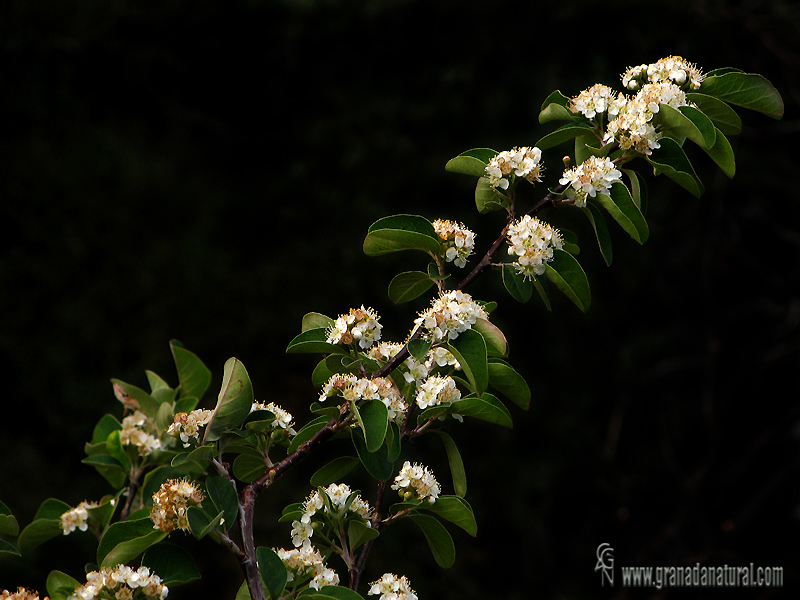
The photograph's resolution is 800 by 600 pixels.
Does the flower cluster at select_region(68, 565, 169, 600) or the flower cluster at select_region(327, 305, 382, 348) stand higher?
the flower cluster at select_region(327, 305, 382, 348)

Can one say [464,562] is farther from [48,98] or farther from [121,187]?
[48,98]

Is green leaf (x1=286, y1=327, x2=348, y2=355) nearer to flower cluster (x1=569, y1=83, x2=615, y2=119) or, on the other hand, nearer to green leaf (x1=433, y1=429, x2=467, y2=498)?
green leaf (x1=433, y1=429, x2=467, y2=498)

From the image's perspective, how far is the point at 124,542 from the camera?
2.07 ft

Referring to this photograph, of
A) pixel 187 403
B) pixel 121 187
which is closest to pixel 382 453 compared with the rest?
pixel 187 403

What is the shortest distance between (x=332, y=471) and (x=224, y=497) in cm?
16

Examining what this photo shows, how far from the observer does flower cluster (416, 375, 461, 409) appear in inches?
25.9

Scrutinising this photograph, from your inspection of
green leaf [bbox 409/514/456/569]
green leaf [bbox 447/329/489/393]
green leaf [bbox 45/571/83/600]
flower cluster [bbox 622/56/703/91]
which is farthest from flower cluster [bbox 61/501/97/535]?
flower cluster [bbox 622/56/703/91]

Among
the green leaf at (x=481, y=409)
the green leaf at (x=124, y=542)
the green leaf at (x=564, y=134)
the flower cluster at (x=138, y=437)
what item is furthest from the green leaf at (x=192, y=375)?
the green leaf at (x=564, y=134)

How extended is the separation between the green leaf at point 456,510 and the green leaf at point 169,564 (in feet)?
0.73

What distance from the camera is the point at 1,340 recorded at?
2.28 m

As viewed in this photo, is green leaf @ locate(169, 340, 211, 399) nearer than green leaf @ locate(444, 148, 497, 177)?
No

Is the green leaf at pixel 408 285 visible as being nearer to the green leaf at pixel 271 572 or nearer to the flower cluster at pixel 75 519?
the green leaf at pixel 271 572

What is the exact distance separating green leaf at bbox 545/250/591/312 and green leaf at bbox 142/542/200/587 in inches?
15.6

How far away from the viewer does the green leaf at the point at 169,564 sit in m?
0.60
